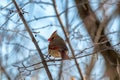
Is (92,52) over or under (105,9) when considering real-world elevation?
under

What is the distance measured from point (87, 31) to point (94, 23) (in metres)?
0.20

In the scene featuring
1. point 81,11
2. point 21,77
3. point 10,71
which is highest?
point 81,11

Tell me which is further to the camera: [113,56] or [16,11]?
[113,56]

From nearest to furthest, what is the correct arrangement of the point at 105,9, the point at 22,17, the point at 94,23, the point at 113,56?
the point at 22,17, the point at 105,9, the point at 113,56, the point at 94,23

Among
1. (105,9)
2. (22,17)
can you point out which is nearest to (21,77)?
(22,17)

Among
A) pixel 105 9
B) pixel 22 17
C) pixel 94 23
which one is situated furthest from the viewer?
pixel 94 23

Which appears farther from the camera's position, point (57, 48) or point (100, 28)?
point (100, 28)

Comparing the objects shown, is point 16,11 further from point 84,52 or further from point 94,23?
point 94,23

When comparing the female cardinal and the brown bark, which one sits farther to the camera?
the brown bark

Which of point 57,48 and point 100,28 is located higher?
point 100,28

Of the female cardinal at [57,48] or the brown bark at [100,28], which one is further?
the brown bark at [100,28]

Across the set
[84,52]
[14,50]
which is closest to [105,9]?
[84,52]

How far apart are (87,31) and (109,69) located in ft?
1.70

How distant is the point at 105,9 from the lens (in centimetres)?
375
